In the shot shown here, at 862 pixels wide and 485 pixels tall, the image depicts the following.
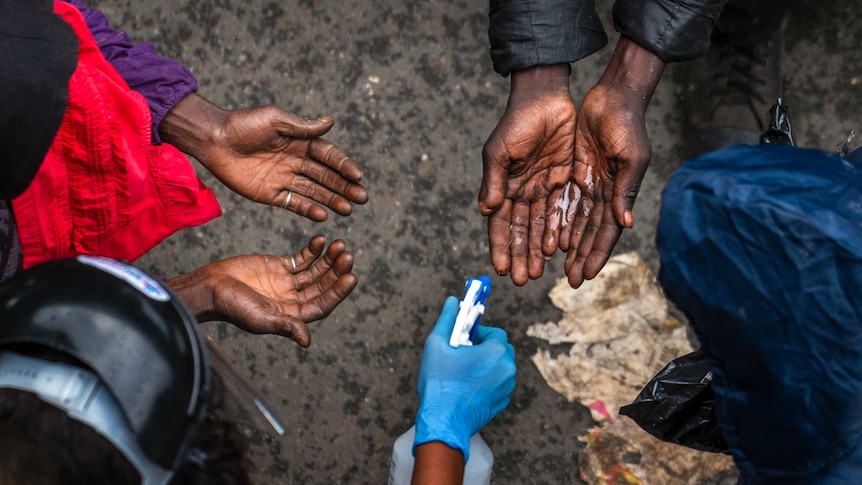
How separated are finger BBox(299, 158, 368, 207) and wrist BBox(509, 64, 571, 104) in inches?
22.3

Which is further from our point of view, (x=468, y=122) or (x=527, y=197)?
(x=468, y=122)

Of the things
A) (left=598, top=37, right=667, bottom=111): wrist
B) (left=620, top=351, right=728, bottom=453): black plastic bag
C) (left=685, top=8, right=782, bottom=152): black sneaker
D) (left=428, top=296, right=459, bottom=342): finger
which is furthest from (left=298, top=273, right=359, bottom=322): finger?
(left=685, top=8, right=782, bottom=152): black sneaker

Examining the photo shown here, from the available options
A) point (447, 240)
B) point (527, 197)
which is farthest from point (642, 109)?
point (447, 240)

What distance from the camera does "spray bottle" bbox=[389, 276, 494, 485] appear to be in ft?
6.91

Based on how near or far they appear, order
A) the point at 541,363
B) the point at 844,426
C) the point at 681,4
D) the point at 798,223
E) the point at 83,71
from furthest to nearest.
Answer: the point at 541,363
the point at 681,4
the point at 83,71
the point at 844,426
the point at 798,223

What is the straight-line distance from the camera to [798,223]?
1.06 m

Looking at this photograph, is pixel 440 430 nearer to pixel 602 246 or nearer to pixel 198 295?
pixel 602 246

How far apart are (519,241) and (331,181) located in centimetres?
62

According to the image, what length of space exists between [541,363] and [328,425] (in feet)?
2.77

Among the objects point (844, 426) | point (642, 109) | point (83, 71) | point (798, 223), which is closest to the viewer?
point (798, 223)

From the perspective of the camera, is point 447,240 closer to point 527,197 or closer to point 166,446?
point 527,197

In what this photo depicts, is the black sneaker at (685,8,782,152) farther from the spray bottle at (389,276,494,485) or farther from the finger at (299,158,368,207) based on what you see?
the finger at (299,158,368,207)

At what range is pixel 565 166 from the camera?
84.3 inches

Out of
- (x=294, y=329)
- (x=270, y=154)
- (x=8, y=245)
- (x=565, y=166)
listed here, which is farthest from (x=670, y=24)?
(x=8, y=245)
